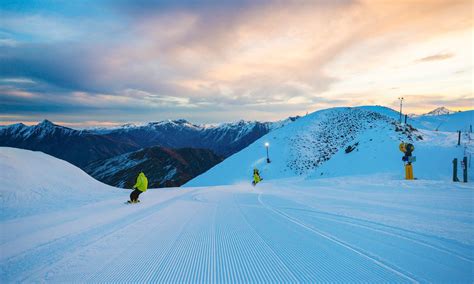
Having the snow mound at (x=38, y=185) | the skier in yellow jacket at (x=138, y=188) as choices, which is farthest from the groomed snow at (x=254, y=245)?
the skier in yellow jacket at (x=138, y=188)

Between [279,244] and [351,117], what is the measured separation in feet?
175

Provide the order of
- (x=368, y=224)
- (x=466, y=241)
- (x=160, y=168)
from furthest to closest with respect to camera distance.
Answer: (x=160, y=168) < (x=368, y=224) < (x=466, y=241)

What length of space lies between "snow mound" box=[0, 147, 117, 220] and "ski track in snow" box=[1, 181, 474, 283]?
5.58 m

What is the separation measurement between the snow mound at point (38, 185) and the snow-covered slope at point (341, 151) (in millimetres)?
A: 22327

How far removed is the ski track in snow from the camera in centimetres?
388

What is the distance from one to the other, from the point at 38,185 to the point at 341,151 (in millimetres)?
34807

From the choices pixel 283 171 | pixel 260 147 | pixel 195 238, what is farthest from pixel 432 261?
pixel 260 147

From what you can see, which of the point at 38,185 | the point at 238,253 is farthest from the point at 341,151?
the point at 238,253

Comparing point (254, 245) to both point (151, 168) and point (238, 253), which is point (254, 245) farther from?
point (151, 168)

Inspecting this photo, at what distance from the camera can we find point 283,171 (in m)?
39.2

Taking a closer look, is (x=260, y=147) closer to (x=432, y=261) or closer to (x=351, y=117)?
(x=351, y=117)

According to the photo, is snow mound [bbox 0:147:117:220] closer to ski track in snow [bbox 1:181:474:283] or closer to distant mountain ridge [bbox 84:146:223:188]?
ski track in snow [bbox 1:181:474:283]

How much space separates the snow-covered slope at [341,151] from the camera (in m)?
24.4

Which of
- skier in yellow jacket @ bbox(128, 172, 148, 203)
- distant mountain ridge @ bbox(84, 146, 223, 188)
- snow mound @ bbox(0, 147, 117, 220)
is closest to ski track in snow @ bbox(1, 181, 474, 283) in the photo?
skier in yellow jacket @ bbox(128, 172, 148, 203)
